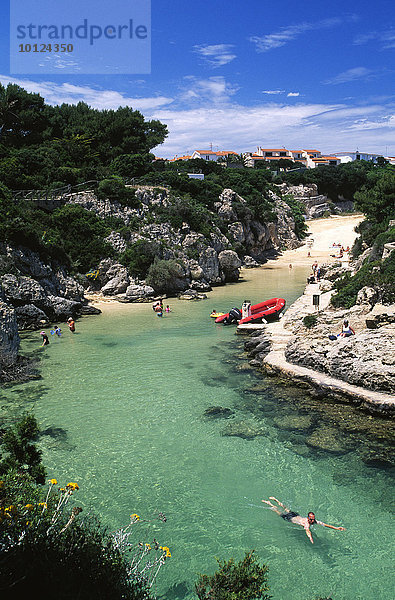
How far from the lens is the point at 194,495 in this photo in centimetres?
997

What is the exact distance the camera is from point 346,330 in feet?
58.0

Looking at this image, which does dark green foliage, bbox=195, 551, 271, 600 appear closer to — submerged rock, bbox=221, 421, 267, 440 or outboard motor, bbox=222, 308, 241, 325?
submerged rock, bbox=221, 421, 267, 440

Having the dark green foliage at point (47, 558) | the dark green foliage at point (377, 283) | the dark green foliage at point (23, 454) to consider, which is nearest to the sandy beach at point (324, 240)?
the dark green foliage at point (377, 283)

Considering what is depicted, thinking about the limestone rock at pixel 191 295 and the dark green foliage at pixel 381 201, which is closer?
the limestone rock at pixel 191 295

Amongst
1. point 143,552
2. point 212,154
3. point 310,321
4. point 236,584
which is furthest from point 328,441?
point 212,154

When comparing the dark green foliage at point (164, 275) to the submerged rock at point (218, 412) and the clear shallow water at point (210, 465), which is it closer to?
the clear shallow water at point (210, 465)

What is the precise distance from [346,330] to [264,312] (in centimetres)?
832

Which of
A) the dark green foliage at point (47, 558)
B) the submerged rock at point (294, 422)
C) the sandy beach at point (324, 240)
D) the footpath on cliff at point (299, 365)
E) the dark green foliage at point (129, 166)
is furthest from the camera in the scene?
the sandy beach at point (324, 240)

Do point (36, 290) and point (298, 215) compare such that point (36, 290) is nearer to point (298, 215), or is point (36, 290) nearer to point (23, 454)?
point (23, 454)

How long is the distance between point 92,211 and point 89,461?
29864mm

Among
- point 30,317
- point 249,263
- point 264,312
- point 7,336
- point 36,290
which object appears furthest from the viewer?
point 249,263

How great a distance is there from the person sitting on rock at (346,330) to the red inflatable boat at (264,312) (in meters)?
7.43

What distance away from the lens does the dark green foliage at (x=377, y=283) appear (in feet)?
62.1

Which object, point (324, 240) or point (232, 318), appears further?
point (324, 240)
